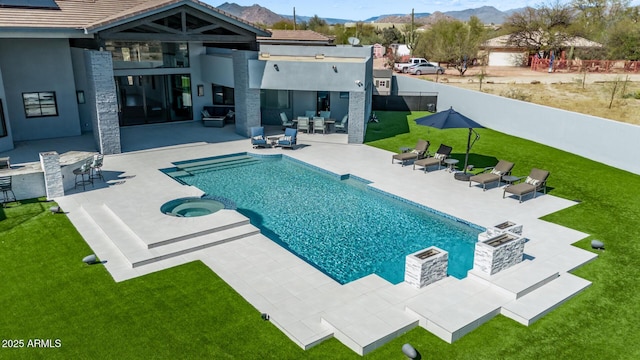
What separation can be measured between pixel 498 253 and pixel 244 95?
16.4 meters

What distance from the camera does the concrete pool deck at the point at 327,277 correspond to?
9.97 meters

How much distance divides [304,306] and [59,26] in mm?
16957

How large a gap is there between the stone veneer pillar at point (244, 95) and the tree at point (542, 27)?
162ft

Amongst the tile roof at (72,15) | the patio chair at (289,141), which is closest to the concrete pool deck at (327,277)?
the patio chair at (289,141)

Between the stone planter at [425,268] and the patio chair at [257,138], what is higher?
the patio chair at [257,138]

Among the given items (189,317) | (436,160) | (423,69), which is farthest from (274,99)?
(423,69)

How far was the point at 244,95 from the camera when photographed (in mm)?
24344

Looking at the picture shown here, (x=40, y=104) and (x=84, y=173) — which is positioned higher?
(x=40, y=104)

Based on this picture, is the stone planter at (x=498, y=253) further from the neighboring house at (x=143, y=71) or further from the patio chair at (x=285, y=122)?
the patio chair at (x=285, y=122)

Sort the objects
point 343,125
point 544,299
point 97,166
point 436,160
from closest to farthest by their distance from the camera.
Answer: point 544,299 < point 97,166 < point 436,160 < point 343,125

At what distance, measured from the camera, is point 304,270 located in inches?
475

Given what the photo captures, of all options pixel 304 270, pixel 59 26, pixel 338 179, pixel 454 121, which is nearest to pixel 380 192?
pixel 338 179

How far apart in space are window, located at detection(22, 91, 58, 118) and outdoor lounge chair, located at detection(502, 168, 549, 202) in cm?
2124

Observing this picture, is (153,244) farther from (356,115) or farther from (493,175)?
(356,115)
